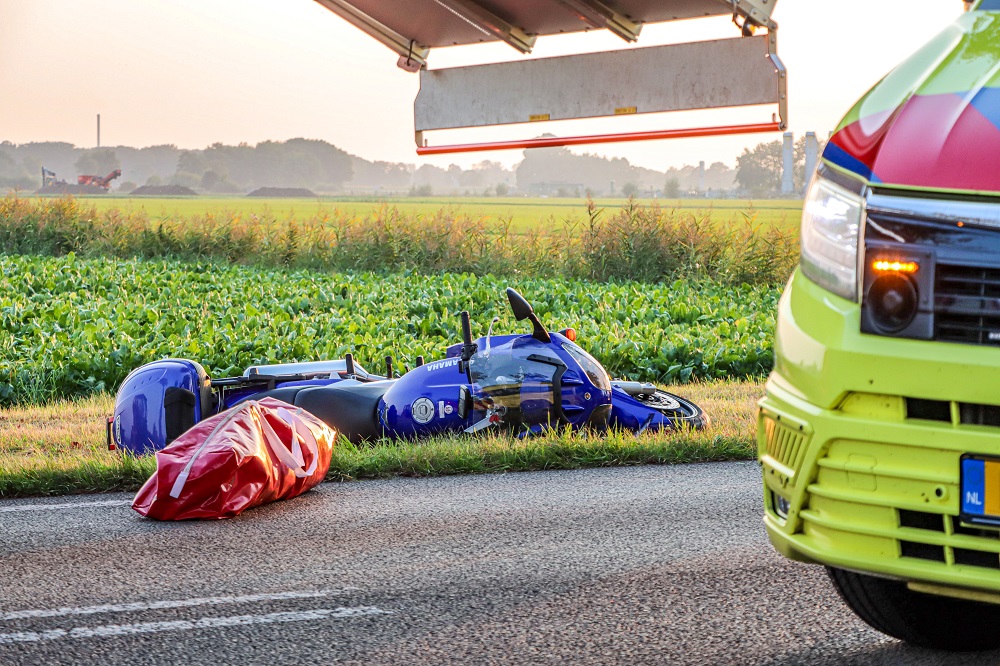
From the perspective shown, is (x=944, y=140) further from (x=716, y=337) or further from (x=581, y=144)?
(x=716, y=337)

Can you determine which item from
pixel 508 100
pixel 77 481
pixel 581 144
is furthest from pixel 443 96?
pixel 77 481

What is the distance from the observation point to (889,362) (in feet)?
8.75

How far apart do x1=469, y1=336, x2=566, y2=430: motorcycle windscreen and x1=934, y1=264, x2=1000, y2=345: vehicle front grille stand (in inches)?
183

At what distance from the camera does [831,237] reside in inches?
114

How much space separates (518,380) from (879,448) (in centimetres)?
464

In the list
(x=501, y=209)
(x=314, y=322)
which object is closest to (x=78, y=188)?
(x=501, y=209)

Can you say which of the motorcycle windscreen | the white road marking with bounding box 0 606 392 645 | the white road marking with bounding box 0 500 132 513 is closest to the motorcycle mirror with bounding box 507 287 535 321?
the motorcycle windscreen

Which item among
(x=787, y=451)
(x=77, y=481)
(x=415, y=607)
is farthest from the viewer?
(x=77, y=481)

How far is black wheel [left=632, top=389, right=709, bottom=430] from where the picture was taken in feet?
26.1

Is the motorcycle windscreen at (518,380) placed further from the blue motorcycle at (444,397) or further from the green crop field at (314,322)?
the green crop field at (314,322)

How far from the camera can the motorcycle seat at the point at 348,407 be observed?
24.8ft

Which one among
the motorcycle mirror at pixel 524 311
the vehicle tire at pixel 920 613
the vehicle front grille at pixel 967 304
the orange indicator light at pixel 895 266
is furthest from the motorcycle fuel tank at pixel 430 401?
the vehicle front grille at pixel 967 304

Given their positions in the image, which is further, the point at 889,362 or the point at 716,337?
the point at 716,337

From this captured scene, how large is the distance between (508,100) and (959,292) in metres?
8.69
